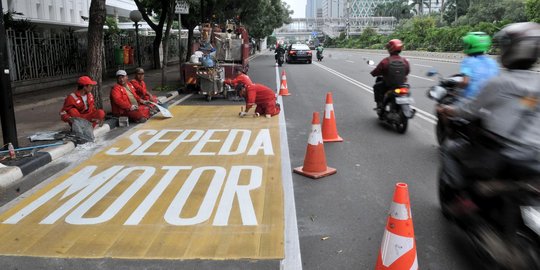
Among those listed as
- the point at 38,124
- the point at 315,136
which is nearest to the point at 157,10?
the point at 38,124

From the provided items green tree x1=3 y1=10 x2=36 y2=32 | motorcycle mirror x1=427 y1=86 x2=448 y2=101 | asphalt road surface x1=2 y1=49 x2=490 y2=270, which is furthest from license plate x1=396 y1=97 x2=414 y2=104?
green tree x1=3 y1=10 x2=36 y2=32

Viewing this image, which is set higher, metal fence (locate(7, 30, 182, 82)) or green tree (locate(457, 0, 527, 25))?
green tree (locate(457, 0, 527, 25))

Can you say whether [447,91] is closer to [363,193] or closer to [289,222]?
[363,193]

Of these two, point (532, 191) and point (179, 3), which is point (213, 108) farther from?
point (532, 191)

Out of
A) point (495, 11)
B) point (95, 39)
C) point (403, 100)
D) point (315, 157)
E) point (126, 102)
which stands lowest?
point (315, 157)

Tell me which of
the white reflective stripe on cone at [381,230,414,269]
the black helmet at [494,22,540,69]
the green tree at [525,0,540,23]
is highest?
the green tree at [525,0,540,23]

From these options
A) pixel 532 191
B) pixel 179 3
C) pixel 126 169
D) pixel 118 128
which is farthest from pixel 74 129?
pixel 179 3

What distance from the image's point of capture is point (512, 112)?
322 cm

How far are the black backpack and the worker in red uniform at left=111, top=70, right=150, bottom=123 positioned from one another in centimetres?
525

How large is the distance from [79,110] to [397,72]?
5.81m

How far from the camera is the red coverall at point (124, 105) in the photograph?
32.3 ft

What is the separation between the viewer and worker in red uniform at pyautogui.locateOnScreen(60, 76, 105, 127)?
8.21 m

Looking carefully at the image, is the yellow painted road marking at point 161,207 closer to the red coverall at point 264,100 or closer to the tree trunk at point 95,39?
the red coverall at point 264,100

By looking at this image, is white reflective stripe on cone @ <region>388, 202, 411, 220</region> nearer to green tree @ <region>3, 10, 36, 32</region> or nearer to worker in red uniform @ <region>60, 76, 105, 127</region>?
worker in red uniform @ <region>60, 76, 105, 127</region>
